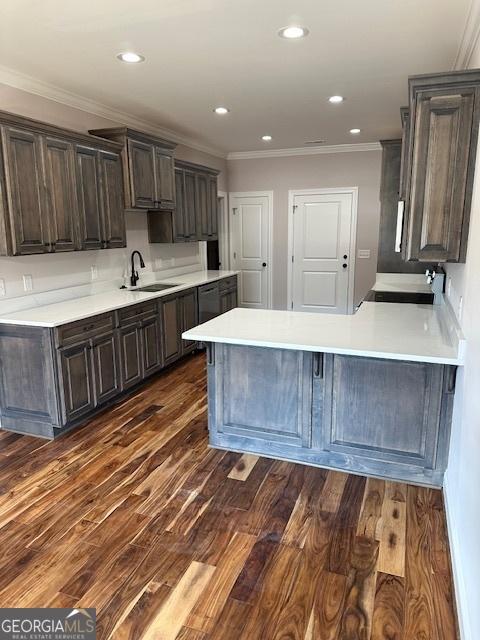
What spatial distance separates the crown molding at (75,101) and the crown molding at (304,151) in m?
1.67

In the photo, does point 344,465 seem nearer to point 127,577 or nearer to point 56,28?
point 127,577

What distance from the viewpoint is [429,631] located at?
1.68 meters

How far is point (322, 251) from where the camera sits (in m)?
6.96

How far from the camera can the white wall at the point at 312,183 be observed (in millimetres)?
6559

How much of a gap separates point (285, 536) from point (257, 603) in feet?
1.44

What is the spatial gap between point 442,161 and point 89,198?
2.78 meters

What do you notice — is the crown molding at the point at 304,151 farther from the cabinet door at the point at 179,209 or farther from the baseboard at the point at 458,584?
the baseboard at the point at 458,584

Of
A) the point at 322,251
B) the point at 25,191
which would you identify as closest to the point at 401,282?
the point at 322,251

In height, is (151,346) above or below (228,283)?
below

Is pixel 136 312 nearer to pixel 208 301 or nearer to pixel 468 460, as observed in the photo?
pixel 208 301

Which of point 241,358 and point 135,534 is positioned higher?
point 241,358

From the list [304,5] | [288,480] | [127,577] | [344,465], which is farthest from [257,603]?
[304,5]

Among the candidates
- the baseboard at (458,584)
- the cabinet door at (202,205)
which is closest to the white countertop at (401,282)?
the cabinet door at (202,205)

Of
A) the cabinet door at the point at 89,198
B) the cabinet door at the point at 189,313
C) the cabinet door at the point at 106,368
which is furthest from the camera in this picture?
the cabinet door at the point at 189,313
